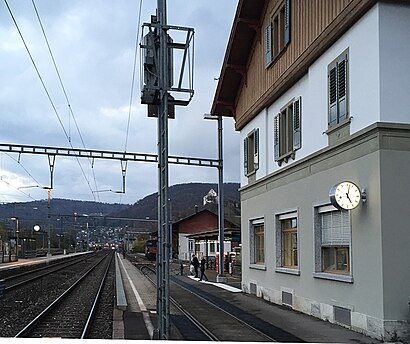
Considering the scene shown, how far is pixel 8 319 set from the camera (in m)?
16.0

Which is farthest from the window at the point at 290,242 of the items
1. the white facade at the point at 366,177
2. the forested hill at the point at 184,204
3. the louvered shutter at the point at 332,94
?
the forested hill at the point at 184,204

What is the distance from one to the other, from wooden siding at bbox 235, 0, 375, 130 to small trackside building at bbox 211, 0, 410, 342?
0.04 meters

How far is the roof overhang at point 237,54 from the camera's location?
18.1 meters

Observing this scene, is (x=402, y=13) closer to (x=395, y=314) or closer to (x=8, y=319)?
(x=395, y=314)

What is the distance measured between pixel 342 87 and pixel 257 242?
8.42 metres

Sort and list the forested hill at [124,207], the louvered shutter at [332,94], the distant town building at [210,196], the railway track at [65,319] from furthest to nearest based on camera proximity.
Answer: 1. the distant town building at [210,196]
2. the forested hill at [124,207]
3. the railway track at [65,319]
4. the louvered shutter at [332,94]

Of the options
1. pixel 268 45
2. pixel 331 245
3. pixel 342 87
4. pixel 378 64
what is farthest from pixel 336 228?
pixel 268 45

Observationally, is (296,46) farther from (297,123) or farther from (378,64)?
(378,64)

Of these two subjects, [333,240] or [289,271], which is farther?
[289,271]

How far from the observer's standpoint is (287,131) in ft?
52.4

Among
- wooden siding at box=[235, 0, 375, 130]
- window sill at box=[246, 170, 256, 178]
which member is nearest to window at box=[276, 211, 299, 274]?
window sill at box=[246, 170, 256, 178]

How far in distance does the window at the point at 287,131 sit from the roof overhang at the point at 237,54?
3.23 meters

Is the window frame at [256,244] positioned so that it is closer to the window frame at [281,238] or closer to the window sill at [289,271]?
the window frame at [281,238]

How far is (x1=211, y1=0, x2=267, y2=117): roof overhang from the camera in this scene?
59.5ft
